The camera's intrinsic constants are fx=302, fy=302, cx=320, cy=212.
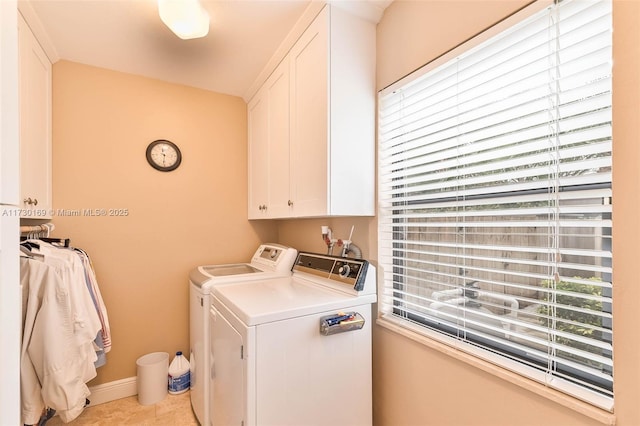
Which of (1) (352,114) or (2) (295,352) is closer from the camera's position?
(2) (295,352)

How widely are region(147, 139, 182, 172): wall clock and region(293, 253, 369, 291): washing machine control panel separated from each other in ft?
4.35

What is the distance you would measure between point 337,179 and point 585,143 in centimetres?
96

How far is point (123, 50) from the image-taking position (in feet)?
6.50

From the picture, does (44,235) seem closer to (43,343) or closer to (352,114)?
(43,343)

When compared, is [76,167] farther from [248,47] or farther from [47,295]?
[248,47]

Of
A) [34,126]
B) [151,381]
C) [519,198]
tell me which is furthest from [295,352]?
[34,126]

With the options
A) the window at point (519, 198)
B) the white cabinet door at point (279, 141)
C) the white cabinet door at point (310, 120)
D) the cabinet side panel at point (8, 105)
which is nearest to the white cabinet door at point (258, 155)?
the white cabinet door at point (279, 141)

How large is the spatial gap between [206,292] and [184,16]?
1420mm

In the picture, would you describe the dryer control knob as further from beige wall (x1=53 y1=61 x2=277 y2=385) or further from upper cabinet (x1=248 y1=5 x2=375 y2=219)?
beige wall (x1=53 y1=61 x2=277 y2=385)

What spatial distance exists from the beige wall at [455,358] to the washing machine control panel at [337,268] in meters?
0.15

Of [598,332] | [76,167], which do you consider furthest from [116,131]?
[598,332]

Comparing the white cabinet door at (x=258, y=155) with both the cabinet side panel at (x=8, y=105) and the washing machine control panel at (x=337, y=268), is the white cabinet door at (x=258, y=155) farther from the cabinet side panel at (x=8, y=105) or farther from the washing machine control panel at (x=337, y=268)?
the cabinet side panel at (x=8, y=105)

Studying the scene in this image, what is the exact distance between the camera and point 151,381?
2158 mm

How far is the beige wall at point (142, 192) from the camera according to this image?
215 cm
